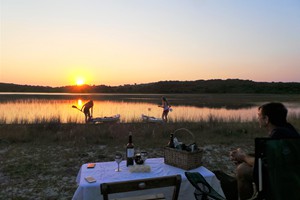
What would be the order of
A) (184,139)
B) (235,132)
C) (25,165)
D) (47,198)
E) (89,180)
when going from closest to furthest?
(89,180), (47,198), (25,165), (184,139), (235,132)

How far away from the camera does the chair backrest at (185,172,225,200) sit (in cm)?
244

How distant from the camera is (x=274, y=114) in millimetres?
2801

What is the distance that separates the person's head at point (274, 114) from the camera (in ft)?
9.10

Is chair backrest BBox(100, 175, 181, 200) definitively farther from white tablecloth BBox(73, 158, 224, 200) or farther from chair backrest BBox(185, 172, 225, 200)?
white tablecloth BBox(73, 158, 224, 200)

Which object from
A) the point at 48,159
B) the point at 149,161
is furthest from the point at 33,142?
the point at 149,161

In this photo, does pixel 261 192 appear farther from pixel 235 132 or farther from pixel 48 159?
pixel 235 132

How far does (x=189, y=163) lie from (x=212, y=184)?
0.32 m

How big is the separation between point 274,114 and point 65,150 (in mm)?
5610

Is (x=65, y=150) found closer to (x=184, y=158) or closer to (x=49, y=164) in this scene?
(x=49, y=164)

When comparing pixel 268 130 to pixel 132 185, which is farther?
pixel 268 130

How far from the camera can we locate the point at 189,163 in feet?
9.47

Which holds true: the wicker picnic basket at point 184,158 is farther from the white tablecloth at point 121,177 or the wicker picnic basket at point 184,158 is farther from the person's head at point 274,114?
the person's head at point 274,114

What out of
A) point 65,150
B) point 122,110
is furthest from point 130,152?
point 122,110

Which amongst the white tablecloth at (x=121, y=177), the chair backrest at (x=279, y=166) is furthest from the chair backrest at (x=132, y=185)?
the chair backrest at (x=279, y=166)
